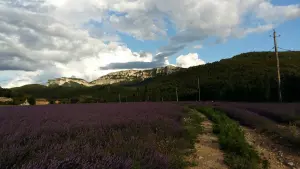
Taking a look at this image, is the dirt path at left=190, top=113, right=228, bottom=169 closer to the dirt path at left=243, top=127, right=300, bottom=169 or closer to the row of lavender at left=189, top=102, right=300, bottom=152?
the dirt path at left=243, top=127, right=300, bottom=169

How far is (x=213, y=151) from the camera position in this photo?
646 centimetres

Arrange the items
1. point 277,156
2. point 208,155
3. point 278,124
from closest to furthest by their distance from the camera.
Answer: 1. point 208,155
2. point 277,156
3. point 278,124

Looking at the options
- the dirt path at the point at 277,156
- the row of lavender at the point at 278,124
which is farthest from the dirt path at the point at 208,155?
the row of lavender at the point at 278,124

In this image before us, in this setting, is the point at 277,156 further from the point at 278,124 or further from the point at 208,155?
the point at 278,124

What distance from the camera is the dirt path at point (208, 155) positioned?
5.25 metres

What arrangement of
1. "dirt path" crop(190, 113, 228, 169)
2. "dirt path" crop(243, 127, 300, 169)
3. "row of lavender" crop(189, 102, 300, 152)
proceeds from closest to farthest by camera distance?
"dirt path" crop(190, 113, 228, 169) → "dirt path" crop(243, 127, 300, 169) → "row of lavender" crop(189, 102, 300, 152)

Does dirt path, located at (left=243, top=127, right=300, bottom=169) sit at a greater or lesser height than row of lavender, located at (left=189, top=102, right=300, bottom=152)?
lesser

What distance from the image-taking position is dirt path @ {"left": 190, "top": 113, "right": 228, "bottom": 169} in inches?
207

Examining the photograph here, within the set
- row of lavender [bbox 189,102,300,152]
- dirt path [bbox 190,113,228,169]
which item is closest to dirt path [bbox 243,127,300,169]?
row of lavender [bbox 189,102,300,152]

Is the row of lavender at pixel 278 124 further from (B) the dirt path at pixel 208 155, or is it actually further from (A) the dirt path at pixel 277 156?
(B) the dirt path at pixel 208 155

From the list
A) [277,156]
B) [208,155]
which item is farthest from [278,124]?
[208,155]

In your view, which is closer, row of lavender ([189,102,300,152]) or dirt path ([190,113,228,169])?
dirt path ([190,113,228,169])

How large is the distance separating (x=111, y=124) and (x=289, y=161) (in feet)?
13.8

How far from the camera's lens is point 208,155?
19.8 ft
